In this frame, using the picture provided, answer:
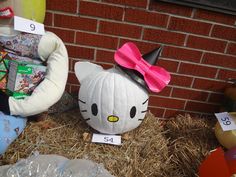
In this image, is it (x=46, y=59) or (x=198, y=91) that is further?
(x=198, y=91)

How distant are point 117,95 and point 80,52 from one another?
524 millimetres

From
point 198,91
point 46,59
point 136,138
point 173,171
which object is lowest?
point 173,171

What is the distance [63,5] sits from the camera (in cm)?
173

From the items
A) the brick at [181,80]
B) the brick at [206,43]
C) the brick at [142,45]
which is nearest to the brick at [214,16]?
the brick at [206,43]

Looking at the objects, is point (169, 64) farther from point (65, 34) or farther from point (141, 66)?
point (65, 34)

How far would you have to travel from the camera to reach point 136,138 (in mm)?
1707

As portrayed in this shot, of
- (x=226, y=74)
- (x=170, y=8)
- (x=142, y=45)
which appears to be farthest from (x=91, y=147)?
(x=226, y=74)

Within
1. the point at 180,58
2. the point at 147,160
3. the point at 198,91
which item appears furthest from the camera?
the point at 198,91

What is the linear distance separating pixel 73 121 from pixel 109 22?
62 centimetres

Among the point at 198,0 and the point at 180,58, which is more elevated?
the point at 198,0

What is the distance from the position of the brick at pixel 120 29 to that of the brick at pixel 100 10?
0.14 ft

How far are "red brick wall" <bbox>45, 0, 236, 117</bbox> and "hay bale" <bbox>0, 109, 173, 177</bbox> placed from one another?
348mm

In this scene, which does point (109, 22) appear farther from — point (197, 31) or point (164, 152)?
point (164, 152)

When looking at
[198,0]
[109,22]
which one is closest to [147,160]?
[109,22]
